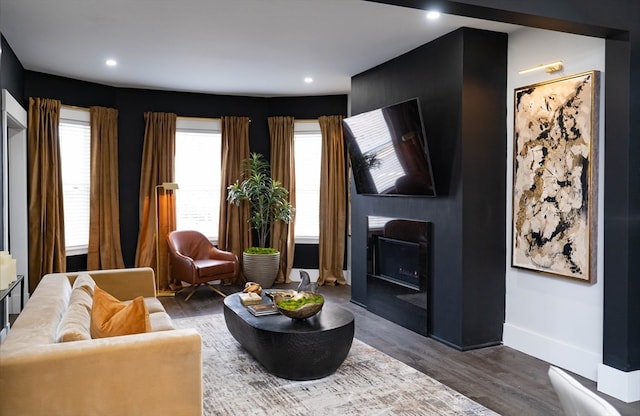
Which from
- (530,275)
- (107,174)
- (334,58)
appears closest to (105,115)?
(107,174)

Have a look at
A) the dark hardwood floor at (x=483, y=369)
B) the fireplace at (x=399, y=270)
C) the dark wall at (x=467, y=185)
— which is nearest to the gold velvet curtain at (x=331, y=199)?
the fireplace at (x=399, y=270)

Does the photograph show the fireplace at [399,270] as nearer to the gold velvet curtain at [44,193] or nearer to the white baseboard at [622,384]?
the white baseboard at [622,384]

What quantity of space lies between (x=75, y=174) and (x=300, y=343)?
4.50 m

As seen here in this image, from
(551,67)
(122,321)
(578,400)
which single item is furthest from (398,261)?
(578,400)

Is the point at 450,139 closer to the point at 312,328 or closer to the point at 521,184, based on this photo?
the point at 521,184

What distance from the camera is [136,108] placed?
709 centimetres

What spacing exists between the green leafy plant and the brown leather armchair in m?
0.67

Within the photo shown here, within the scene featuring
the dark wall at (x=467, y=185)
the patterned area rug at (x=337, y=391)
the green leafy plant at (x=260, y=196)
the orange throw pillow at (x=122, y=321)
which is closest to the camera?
Result: the orange throw pillow at (x=122, y=321)

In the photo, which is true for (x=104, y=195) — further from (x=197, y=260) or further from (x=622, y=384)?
(x=622, y=384)

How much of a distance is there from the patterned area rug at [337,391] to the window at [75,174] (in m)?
3.30

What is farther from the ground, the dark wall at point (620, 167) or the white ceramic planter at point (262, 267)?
the dark wall at point (620, 167)

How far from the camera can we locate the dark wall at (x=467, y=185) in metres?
4.52

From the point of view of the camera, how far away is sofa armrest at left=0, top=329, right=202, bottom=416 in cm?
220

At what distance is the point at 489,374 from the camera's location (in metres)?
3.91
